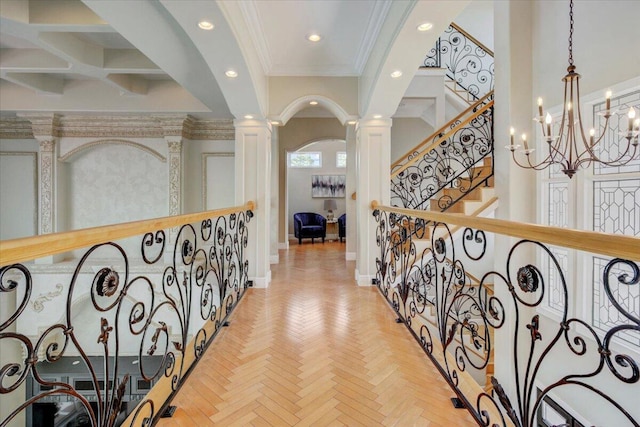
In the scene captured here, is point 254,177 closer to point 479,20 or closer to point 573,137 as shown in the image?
point 573,137

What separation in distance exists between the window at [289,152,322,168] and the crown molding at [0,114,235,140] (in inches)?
167

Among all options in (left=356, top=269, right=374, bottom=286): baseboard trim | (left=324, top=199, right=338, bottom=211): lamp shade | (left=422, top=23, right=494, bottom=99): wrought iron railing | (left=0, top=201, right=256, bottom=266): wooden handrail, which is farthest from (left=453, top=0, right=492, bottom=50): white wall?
(left=0, top=201, right=256, bottom=266): wooden handrail

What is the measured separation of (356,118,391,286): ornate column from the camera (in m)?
4.24

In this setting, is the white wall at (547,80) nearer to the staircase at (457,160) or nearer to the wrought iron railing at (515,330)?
the wrought iron railing at (515,330)

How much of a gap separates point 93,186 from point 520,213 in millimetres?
6990

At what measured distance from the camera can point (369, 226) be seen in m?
4.26

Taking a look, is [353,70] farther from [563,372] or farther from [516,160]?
[563,372]

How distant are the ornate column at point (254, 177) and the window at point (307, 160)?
6.02 m

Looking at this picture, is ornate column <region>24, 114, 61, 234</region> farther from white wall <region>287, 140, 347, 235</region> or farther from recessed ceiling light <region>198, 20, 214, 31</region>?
white wall <region>287, 140, 347, 235</region>

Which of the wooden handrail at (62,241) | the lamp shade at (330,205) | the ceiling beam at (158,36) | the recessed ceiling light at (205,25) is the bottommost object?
the wooden handrail at (62,241)

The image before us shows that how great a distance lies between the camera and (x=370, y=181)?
14.1ft

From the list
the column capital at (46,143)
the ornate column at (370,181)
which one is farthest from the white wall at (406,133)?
the column capital at (46,143)

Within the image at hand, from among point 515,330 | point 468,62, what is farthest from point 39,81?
point 468,62

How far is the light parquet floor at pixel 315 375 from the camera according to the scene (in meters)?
1.68
